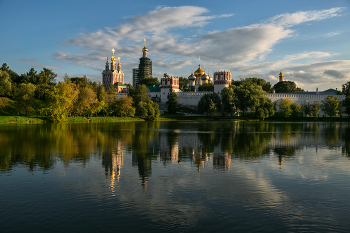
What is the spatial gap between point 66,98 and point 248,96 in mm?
43682

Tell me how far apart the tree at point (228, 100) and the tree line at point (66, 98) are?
1820 centimetres

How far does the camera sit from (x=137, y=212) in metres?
7.48

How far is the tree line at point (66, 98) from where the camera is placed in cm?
5378

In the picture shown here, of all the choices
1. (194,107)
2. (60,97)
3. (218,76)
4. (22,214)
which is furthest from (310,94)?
(22,214)

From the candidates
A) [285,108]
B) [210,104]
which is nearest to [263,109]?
[210,104]

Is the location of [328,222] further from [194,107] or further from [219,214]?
[194,107]

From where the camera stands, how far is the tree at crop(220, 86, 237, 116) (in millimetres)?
78188

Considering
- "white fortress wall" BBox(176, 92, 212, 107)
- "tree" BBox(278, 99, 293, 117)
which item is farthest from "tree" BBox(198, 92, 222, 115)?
"white fortress wall" BBox(176, 92, 212, 107)

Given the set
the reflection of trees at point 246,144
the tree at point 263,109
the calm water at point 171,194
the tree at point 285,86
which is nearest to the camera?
the calm water at point 171,194

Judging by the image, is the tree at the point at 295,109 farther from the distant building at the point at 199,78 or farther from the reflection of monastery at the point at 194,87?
the distant building at the point at 199,78

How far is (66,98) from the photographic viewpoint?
5375 cm

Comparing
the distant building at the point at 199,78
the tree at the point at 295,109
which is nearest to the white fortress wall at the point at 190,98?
the distant building at the point at 199,78

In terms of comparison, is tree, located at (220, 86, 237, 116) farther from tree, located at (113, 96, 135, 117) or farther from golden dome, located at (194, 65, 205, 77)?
golden dome, located at (194, 65, 205, 77)

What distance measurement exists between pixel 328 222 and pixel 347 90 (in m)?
105
